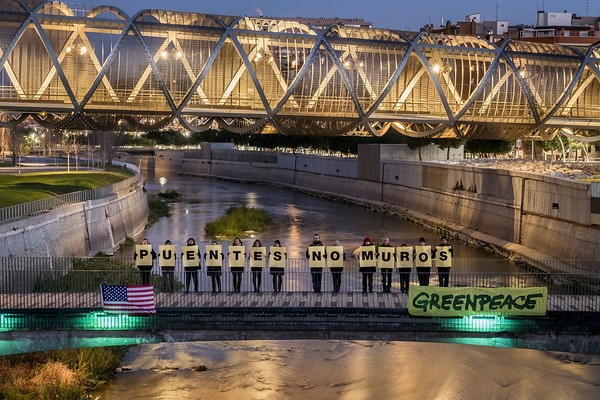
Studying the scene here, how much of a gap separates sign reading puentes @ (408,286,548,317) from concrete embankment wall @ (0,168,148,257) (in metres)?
13.0

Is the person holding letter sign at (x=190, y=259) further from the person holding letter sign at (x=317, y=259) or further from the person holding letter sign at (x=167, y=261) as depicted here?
the person holding letter sign at (x=317, y=259)

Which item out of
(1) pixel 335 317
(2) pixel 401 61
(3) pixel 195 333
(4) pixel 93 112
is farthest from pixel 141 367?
(2) pixel 401 61

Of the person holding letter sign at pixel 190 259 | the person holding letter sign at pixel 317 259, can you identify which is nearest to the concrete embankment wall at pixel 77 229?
the person holding letter sign at pixel 190 259

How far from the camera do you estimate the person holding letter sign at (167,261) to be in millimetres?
26094

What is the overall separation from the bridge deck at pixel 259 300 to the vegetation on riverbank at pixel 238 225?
3175cm

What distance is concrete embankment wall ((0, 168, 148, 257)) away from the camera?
99.9ft

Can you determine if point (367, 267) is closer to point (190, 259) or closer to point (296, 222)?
point (190, 259)

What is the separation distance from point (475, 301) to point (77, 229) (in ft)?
66.9

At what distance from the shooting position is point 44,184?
49781 mm

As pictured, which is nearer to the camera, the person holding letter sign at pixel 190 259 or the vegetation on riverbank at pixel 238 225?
the person holding letter sign at pixel 190 259

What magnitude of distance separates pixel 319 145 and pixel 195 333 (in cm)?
8474

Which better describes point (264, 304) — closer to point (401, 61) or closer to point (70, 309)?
point (70, 309)

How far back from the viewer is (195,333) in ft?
76.8

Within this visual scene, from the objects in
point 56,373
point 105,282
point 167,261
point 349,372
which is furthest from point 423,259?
point 56,373
